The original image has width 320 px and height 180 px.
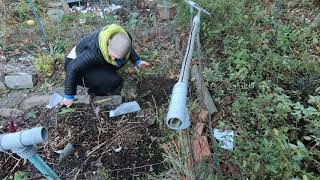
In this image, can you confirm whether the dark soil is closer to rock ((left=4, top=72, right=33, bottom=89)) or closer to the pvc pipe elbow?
rock ((left=4, top=72, right=33, bottom=89))

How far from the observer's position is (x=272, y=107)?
2.78m

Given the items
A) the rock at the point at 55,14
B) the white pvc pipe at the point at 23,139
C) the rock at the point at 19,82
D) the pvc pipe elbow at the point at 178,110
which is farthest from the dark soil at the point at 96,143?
the rock at the point at 55,14

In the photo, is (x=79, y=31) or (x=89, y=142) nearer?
(x=89, y=142)

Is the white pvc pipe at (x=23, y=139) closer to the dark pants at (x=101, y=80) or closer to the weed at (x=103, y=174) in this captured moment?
the weed at (x=103, y=174)

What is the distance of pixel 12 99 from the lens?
3.56 m

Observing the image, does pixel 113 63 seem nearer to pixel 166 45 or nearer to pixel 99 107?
pixel 99 107

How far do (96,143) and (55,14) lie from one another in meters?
2.59

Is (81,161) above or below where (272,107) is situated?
below

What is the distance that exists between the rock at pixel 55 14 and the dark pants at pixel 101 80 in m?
1.46

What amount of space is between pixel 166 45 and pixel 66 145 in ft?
5.75

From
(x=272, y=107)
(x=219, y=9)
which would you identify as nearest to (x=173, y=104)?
(x=272, y=107)

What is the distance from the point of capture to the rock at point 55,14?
4692 millimetres

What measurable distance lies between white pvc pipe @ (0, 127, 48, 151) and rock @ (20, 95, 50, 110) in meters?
1.81

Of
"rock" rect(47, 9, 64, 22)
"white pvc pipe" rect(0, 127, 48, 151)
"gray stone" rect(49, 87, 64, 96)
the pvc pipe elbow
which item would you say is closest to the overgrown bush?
the pvc pipe elbow
